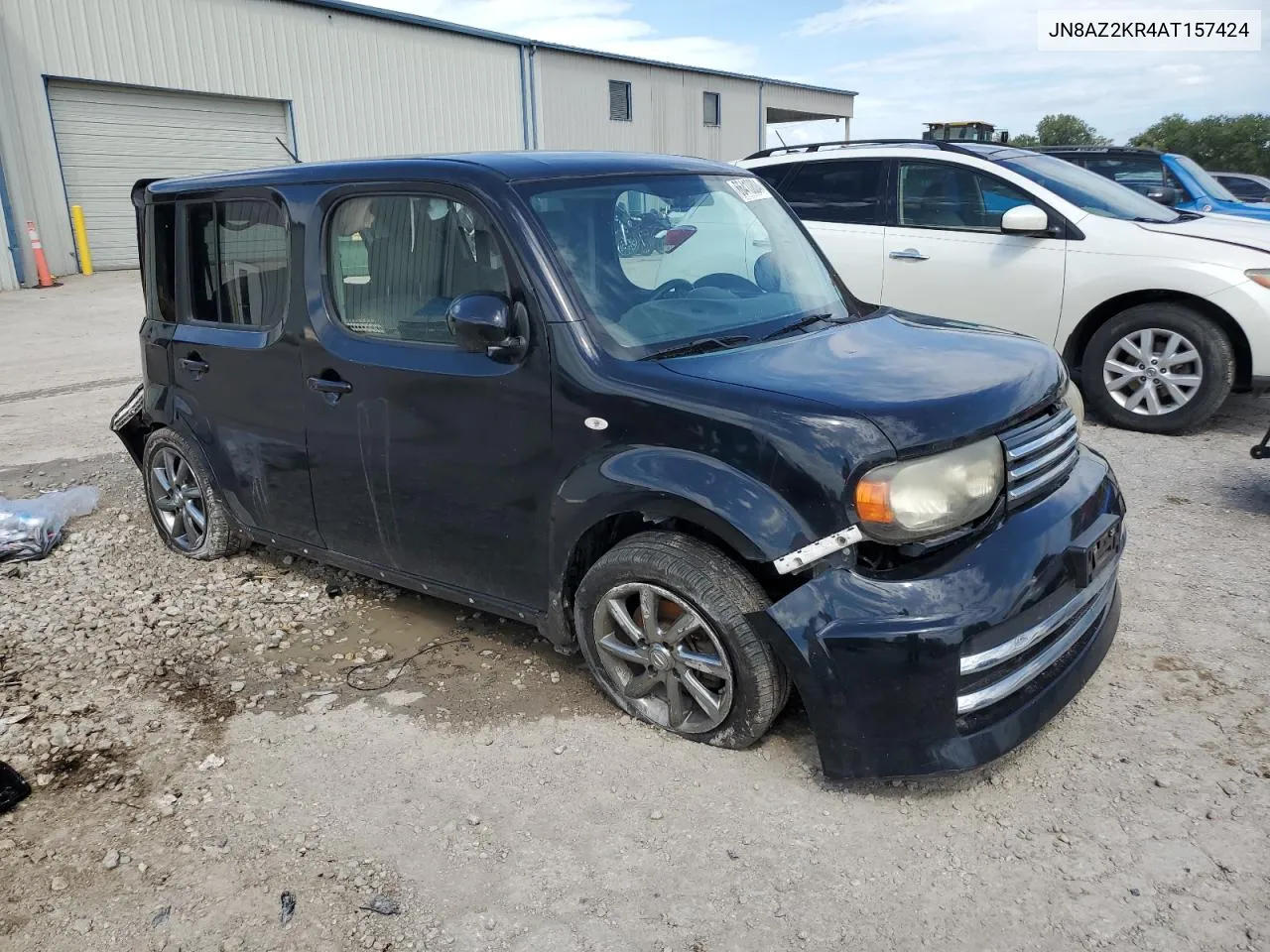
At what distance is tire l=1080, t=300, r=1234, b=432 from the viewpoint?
6254 mm

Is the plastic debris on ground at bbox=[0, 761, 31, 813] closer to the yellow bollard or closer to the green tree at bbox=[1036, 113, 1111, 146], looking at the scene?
the yellow bollard

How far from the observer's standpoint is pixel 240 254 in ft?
13.8

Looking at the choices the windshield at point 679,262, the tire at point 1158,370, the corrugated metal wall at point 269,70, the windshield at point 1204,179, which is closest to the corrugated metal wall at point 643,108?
the corrugated metal wall at point 269,70

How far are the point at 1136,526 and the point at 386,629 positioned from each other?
3.62 m

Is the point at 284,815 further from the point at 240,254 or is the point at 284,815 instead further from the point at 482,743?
the point at 240,254

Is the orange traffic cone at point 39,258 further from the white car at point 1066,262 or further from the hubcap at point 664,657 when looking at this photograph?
the hubcap at point 664,657

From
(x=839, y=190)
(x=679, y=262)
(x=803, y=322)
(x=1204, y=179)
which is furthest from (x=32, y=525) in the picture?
(x=1204, y=179)

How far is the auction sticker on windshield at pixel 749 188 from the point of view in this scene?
13.1 ft

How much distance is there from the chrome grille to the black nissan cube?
14 mm

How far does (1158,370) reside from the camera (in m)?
6.49

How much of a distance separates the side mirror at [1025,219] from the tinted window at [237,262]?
471 centimetres

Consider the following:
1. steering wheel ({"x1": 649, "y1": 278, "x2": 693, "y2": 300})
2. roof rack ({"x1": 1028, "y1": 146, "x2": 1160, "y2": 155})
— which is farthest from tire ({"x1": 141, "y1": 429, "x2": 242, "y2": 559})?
roof rack ({"x1": 1028, "y1": 146, "x2": 1160, "y2": 155})

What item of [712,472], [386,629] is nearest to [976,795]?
[712,472]

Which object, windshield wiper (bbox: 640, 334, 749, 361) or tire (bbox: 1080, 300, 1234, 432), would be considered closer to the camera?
windshield wiper (bbox: 640, 334, 749, 361)
